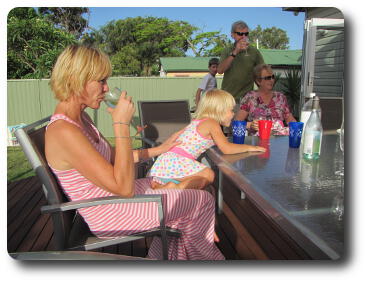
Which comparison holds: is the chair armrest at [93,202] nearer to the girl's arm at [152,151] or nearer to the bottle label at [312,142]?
the girl's arm at [152,151]

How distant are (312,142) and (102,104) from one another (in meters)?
7.09

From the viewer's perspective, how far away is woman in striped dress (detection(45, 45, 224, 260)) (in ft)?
3.65

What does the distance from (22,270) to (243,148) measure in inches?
41.7

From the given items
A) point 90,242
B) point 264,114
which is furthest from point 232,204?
point 90,242

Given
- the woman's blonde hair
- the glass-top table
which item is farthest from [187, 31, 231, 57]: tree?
the woman's blonde hair

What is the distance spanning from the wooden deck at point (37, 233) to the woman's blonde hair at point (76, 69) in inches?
35.3

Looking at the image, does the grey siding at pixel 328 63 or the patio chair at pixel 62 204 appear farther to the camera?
the grey siding at pixel 328 63

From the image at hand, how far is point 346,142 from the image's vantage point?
1.16 meters

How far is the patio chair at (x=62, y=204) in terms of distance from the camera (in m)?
1.13

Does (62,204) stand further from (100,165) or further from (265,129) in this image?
(265,129)

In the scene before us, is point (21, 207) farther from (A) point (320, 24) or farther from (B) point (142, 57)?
(B) point (142, 57)

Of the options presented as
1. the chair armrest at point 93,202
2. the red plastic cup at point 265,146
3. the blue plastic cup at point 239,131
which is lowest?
the chair armrest at point 93,202

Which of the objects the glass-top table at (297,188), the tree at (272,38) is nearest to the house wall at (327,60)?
the glass-top table at (297,188)

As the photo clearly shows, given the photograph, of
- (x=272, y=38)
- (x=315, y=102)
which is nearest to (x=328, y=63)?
(x=315, y=102)
